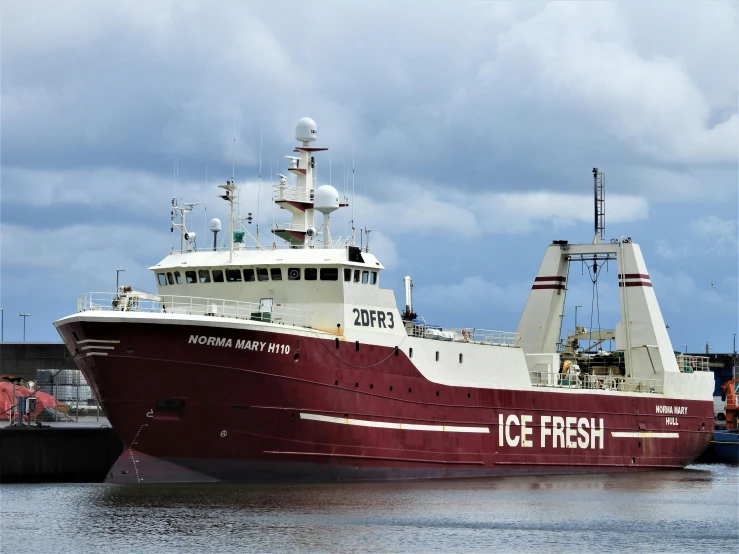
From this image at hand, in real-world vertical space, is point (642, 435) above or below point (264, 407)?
below

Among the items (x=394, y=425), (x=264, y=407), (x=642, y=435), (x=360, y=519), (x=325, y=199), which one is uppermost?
(x=325, y=199)

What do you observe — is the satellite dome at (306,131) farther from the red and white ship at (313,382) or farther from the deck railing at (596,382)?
the deck railing at (596,382)

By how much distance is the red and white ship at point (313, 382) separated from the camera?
104 ft

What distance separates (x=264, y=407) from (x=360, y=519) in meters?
5.38

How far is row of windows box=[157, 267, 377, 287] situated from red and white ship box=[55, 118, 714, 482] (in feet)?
0.13

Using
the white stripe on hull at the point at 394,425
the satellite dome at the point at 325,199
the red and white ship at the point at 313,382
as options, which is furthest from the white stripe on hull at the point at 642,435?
the satellite dome at the point at 325,199

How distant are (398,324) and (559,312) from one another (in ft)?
41.2

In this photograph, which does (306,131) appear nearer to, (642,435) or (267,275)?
(267,275)

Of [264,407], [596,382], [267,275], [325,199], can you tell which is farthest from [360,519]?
[596,382]

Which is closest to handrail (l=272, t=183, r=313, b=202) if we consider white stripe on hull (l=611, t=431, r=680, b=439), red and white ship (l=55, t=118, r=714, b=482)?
red and white ship (l=55, t=118, r=714, b=482)

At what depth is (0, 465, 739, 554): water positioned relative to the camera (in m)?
25.4

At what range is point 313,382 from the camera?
3300cm

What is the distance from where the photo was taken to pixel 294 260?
34844 mm

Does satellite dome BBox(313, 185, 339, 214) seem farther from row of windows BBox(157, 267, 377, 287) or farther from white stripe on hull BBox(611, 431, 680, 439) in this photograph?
white stripe on hull BBox(611, 431, 680, 439)
